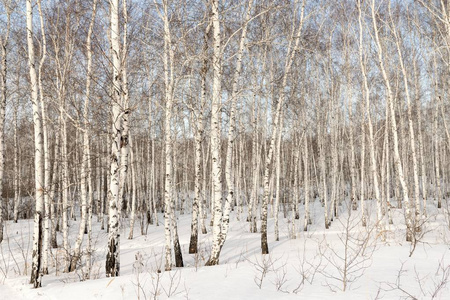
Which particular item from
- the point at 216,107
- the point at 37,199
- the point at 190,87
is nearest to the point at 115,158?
the point at 37,199

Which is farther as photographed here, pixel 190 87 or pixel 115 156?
pixel 190 87

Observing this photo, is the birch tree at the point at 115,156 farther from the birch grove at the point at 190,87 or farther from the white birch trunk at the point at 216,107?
the white birch trunk at the point at 216,107

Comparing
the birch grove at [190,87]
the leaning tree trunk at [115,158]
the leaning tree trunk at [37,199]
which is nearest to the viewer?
the leaning tree trunk at [37,199]

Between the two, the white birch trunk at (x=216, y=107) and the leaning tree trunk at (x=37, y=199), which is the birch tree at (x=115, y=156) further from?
the white birch trunk at (x=216, y=107)

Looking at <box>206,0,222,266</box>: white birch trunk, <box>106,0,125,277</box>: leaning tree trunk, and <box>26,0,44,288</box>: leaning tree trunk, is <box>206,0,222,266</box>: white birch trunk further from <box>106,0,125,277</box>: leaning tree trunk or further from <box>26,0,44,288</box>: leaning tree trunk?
<box>26,0,44,288</box>: leaning tree trunk

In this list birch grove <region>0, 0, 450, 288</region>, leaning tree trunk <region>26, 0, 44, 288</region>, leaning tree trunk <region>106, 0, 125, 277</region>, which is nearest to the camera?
leaning tree trunk <region>26, 0, 44, 288</region>

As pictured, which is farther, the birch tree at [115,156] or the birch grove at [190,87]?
the birch grove at [190,87]

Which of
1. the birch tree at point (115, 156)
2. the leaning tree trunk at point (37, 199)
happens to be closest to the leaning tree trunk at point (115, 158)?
the birch tree at point (115, 156)

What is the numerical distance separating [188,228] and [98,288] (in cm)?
1240

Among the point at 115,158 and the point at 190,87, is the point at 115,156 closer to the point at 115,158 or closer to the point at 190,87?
the point at 115,158

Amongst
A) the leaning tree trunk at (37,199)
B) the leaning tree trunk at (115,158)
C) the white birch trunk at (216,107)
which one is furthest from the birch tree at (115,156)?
the white birch trunk at (216,107)

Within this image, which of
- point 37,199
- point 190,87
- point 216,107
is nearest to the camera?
point 37,199

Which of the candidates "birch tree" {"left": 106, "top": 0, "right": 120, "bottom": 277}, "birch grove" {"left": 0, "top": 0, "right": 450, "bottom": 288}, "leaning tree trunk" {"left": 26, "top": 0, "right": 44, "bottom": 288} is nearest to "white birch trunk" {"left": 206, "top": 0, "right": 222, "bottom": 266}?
"birch grove" {"left": 0, "top": 0, "right": 450, "bottom": 288}

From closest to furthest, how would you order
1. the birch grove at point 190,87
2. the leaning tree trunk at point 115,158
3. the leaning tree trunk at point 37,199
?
1. the leaning tree trunk at point 37,199
2. the leaning tree trunk at point 115,158
3. the birch grove at point 190,87
